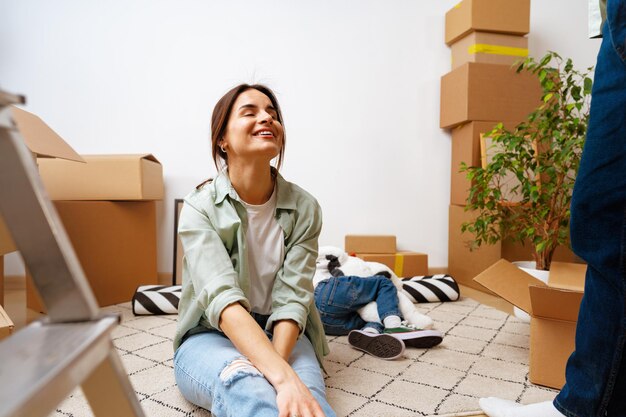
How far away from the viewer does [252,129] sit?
1162 mm

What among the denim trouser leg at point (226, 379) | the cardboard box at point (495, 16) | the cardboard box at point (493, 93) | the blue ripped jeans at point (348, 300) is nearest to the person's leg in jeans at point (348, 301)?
the blue ripped jeans at point (348, 300)

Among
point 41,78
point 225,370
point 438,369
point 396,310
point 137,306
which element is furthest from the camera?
point 41,78

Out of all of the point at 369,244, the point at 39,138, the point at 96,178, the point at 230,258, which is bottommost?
the point at 369,244

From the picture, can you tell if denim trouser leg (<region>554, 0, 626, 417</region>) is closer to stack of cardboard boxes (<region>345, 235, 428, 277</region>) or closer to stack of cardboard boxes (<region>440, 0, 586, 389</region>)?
stack of cardboard boxes (<region>440, 0, 586, 389</region>)

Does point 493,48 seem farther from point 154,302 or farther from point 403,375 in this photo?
point 154,302

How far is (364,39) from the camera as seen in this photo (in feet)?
8.98

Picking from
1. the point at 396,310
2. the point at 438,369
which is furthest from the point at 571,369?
the point at 396,310

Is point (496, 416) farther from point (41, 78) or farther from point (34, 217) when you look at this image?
point (41, 78)

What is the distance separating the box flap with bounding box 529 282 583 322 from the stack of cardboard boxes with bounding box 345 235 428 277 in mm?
1351

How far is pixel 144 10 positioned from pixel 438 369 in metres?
2.34

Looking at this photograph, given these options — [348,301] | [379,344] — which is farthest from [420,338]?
[348,301]

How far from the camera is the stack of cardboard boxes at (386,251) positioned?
2557mm

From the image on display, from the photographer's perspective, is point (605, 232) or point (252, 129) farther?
point (252, 129)

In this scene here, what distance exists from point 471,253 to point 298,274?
1669 millimetres
